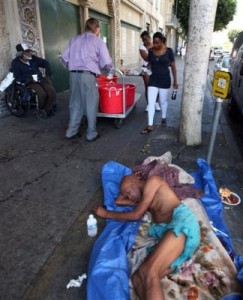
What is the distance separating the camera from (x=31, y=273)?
7.16ft

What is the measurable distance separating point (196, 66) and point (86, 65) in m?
1.73

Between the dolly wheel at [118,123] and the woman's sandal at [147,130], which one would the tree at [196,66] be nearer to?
the woman's sandal at [147,130]

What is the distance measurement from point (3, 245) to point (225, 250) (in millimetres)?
1879

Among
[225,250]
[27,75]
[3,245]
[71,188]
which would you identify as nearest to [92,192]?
[71,188]

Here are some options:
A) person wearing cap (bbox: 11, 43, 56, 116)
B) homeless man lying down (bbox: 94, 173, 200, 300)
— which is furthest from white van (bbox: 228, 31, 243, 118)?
person wearing cap (bbox: 11, 43, 56, 116)

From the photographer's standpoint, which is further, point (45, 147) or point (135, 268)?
point (45, 147)

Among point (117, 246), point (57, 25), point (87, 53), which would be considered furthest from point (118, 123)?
point (57, 25)

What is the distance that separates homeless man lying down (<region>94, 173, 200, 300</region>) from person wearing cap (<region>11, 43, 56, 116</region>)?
409 cm

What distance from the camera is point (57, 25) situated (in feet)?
27.7

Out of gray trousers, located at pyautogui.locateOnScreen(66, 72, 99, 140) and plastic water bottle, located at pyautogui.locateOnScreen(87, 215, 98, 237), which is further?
gray trousers, located at pyautogui.locateOnScreen(66, 72, 99, 140)

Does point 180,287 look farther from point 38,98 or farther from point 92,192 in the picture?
point 38,98

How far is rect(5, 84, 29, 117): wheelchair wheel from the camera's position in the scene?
237 inches

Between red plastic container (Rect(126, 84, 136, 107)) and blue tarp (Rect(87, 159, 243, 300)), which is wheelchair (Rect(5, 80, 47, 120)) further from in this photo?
blue tarp (Rect(87, 159, 243, 300))

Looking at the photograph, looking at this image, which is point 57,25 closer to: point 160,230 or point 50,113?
point 50,113
